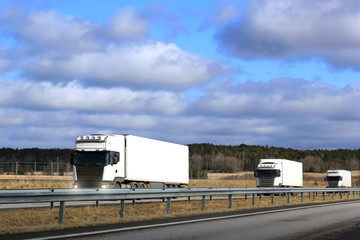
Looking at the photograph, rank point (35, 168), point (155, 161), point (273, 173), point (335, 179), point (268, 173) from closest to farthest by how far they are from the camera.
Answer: point (155, 161) < point (35, 168) < point (273, 173) < point (268, 173) < point (335, 179)

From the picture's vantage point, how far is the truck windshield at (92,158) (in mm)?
26938

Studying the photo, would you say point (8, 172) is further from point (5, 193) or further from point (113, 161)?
point (5, 193)

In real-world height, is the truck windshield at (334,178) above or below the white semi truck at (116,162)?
below

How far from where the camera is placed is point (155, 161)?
3139cm

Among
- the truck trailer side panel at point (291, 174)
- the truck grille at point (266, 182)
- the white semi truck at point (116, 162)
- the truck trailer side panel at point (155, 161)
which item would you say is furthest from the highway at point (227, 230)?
the truck trailer side panel at point (291, 174)

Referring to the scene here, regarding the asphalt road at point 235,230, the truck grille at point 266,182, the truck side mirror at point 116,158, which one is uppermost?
the truck side mirror at point 116,158

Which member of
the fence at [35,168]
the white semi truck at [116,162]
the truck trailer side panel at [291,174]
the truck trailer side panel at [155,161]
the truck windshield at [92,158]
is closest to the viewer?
the truck windshield at [92,158]

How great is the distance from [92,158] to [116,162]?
1.33 metres

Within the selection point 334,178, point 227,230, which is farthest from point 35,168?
point 334,178

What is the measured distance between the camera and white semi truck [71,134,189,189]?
27047mm

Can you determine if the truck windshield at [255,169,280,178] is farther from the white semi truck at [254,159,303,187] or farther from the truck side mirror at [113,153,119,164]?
the truck side mirror at [113,153,119,164]

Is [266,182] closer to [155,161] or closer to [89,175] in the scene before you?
[155,161]

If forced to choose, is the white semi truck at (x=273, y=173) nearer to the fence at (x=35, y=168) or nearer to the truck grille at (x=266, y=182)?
the truck grille at (x=266, y=182)

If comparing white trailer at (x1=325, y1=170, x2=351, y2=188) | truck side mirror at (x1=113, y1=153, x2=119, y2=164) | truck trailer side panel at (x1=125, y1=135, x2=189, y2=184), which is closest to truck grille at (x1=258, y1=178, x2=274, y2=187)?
truck trailer side panel at (x1=125, y1=135, x2=189, y2=184)
